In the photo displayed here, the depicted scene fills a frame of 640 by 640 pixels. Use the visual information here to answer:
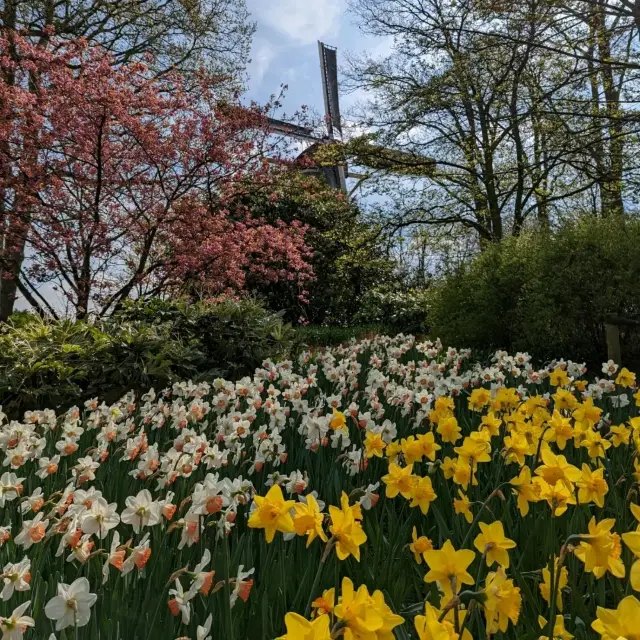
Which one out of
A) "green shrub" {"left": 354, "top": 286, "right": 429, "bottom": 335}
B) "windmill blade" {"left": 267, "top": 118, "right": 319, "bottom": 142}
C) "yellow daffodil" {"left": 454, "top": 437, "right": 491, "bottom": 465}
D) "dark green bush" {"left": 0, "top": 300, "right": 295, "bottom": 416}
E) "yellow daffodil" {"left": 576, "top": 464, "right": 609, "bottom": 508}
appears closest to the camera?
"yellow daffodil" {"left": 576, "top": 464, "right": 609, "bottom": 508}

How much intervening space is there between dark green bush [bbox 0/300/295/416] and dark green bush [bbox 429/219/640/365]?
8.18 feet

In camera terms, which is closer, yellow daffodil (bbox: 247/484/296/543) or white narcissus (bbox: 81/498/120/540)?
yellow daffodil (bbox: 247/484/296/543)

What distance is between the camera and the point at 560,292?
554 cm

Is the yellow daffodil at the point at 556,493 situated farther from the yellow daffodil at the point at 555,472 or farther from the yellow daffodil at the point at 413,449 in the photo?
the yellow daffodil at the point at 413,449

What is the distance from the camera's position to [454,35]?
10.2 metres

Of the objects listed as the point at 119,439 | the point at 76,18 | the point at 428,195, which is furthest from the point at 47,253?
the point at 428,195

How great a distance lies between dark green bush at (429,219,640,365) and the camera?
530 centimetres

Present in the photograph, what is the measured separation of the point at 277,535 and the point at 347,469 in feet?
2.42

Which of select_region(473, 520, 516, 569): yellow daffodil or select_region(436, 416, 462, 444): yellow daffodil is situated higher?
select_region(436, 416, 462, 444): yellow daffodil

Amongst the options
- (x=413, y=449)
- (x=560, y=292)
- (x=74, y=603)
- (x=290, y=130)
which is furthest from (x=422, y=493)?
(x=290, y=130)

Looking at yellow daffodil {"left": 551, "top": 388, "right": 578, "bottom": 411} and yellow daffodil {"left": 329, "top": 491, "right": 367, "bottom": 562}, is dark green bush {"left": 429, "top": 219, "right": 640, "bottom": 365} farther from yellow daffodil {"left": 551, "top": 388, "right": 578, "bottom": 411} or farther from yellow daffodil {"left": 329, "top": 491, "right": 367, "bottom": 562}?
yellow daffodil {"left": 329, "top": 491, "right": 367, "bottom": 562}

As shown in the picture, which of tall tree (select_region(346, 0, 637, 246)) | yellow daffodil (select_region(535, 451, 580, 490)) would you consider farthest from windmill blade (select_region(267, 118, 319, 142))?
yellow daffodil (select_region(535, 451, 580, 490))

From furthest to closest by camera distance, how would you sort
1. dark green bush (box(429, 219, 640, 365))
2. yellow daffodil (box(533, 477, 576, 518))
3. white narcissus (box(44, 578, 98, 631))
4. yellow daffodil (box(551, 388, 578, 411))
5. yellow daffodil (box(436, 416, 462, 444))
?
dark green bush (box(429, 219, 640, 365))
yellow daffodil (box(551, 388, 578, 411))
yellow daffodil (box(436, 416, 462, 444))
yellow daffodil (box(533, 477, 576, 518))
white narcissus (box(44, 578, 98, 631))

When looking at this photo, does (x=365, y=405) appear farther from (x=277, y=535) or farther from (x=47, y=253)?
(x=47, y=253)
